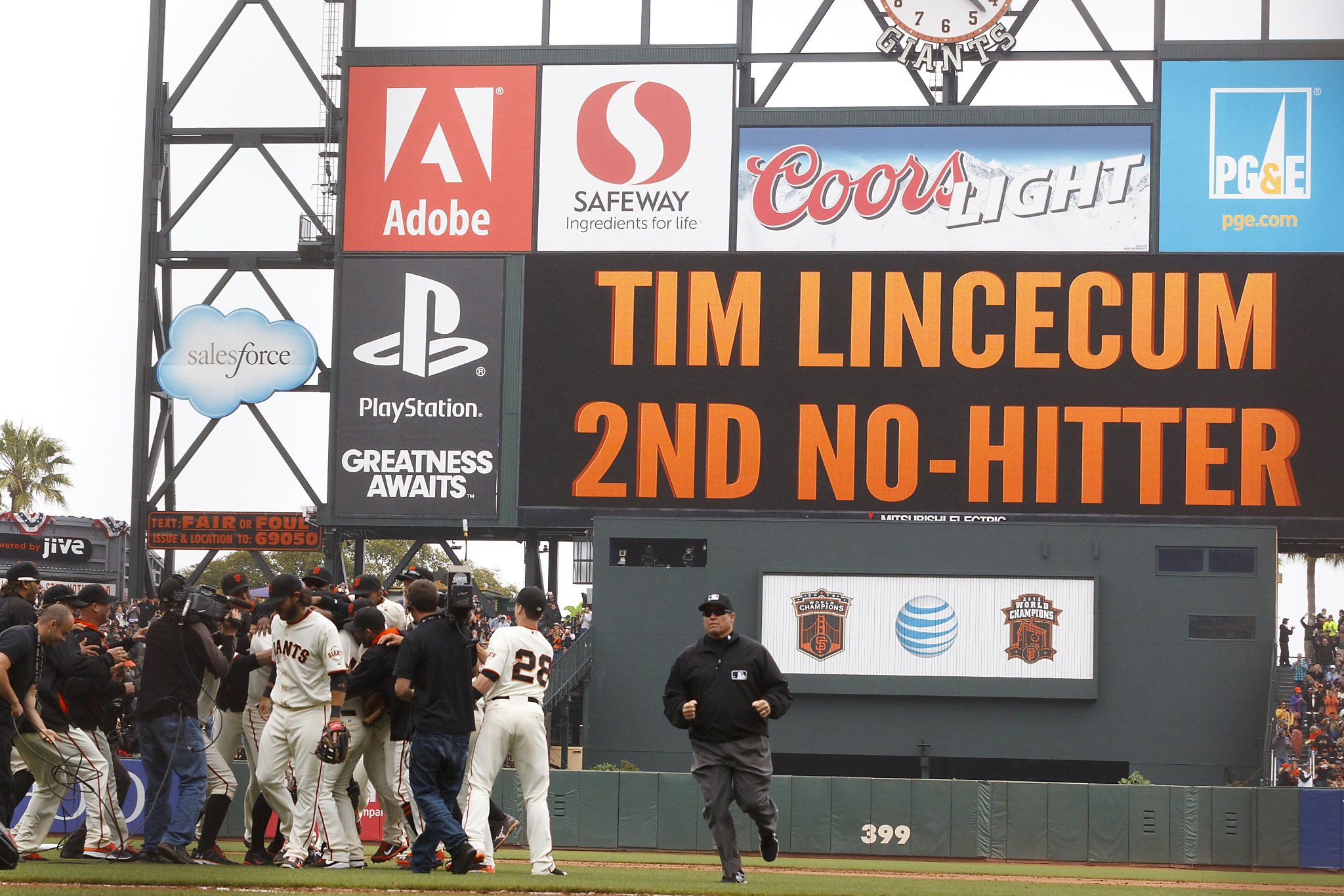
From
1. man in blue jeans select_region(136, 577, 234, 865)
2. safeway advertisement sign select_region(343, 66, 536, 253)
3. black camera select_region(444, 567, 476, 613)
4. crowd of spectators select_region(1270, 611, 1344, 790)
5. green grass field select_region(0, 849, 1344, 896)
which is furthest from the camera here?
safeway advertisement sign select_region(343, 66, 536, 253)

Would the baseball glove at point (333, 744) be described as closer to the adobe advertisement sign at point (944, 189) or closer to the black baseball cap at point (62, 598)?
the black baseball cap at point (62, 598)

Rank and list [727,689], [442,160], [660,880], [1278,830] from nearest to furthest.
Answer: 1. [727,689]
2. [660,880]
3. [1278,830]
4. [442,160]

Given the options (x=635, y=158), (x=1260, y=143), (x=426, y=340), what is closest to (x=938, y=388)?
(x=635, y=158)

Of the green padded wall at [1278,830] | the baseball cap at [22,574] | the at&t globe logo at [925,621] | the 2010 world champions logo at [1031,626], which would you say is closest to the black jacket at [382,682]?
the baseball cap at [22,574]

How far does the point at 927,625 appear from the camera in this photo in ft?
89.6

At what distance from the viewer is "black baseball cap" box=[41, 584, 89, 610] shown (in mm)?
11570

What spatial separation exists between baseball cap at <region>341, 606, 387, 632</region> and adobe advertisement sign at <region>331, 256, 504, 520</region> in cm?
1647

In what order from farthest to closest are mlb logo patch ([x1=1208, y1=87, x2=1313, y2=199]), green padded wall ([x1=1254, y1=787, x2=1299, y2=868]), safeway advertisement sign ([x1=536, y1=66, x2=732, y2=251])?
safeway advertisement sign ([x1=536, y1=66, x2=732, y2=251]) → mlb logo patch ([x1=1208, y1=87, x2=1313, y2=199]) → green padded wall ([x1=1254, y1=787, x2=1299, y2=868])

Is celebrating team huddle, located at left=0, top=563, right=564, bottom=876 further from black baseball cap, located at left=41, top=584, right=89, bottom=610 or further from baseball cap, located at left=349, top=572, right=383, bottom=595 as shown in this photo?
baseball cap, located at left=349, top=572, right=383, bottom=595

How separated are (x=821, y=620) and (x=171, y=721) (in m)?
17.0

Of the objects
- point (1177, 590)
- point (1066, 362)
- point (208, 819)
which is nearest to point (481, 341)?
point (1066, 362)

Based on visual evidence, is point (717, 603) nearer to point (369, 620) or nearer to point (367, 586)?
point (369, 620)

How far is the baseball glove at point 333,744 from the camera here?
1083 cm

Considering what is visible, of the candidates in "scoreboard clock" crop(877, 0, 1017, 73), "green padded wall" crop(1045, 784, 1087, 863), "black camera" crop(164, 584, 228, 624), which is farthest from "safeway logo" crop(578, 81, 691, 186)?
"black camera" crop(164, 584, 228, 624)
